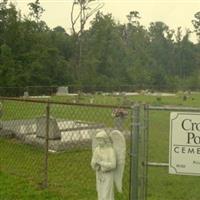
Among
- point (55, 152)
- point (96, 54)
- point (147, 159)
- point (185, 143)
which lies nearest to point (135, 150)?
point (147, 159)

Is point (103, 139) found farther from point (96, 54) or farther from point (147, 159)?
point (96, 54)

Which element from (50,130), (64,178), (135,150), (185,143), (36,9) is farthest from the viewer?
(36,9)

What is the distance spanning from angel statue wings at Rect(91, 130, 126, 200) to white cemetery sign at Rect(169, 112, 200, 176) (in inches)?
30.2

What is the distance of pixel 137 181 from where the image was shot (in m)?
5.36

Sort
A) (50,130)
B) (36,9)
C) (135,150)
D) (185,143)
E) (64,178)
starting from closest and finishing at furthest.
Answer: (185,143), (135,150), (64,178), (50,130), (36,9)

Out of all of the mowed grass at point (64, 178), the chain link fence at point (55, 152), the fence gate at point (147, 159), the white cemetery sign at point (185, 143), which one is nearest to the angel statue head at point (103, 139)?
the fence gate at point (147, 159)

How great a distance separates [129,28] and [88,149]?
8267cm

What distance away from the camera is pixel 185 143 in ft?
16.1

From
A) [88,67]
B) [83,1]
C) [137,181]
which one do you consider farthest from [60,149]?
[88,67]

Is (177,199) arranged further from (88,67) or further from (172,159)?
(88,67)

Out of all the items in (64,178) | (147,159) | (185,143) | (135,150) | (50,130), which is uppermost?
(185,143)

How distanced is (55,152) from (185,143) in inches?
262

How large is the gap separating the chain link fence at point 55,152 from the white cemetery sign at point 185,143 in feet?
6.79

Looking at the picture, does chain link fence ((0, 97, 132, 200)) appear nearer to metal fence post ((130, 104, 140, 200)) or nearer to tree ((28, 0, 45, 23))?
metal fence post ((130, 104, 140, 200))
